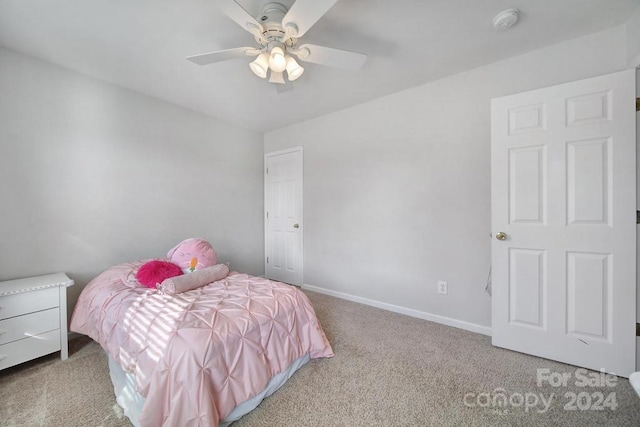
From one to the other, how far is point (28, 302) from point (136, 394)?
1.18 metres

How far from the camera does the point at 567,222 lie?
1.69m

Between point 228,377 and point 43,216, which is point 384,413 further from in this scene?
point 43,216

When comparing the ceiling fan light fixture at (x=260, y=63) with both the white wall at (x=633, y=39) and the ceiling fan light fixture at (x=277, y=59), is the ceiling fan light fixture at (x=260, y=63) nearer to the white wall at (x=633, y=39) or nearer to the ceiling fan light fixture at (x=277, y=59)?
the ceiling fan light fixture at (x=277, y=59)

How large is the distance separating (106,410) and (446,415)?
6.27 ft

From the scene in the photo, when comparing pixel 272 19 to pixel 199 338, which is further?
pixel 272 19

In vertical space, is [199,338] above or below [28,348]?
above

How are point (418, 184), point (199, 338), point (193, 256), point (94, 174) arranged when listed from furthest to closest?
1. point (418, 184)
2. point (94, 174)
3. point (193, 256)
4. point (199, 338)

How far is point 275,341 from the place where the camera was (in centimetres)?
147

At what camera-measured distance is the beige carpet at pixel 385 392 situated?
1.29 metres

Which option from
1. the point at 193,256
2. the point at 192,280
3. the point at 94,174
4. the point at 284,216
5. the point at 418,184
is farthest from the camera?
the point at 284,216

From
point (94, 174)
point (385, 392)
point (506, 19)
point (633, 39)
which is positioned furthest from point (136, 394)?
point (633, 39)

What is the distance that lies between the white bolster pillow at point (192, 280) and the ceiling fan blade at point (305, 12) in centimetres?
175

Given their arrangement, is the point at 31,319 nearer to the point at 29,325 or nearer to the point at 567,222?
the point at 29,325

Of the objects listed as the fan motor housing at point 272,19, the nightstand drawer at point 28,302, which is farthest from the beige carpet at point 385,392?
the fan motor housing at point 272,19
